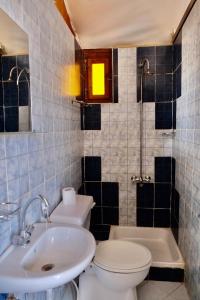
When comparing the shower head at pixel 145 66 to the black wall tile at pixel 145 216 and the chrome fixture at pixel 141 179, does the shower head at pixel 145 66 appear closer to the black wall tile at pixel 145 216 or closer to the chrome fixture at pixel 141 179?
the chrome fixture at pixel 141 179

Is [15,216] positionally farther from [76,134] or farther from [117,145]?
[117,145]

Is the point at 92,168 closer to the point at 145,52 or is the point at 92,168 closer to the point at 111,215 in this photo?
the point at 111,215

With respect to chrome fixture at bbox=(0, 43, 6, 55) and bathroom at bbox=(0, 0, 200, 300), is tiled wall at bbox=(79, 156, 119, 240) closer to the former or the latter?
bathroom at bbox=(0, 0, 200, 300)

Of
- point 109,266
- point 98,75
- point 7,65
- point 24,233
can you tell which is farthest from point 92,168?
point 7,65

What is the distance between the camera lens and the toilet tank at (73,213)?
162cm

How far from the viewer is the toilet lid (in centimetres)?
170

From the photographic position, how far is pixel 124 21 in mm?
2326

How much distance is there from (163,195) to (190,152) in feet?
3.15

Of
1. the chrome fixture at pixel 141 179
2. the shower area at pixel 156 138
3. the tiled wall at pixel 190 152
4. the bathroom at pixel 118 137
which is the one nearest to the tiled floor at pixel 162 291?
the bathroom at pixel 118 137

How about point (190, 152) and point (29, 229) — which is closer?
point (29, 229)

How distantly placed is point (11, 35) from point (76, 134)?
53.7 inches

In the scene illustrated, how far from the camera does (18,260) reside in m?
1.05

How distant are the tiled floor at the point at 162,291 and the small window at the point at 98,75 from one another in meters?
1.91

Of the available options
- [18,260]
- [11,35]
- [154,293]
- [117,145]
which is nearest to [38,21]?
[11,35]
